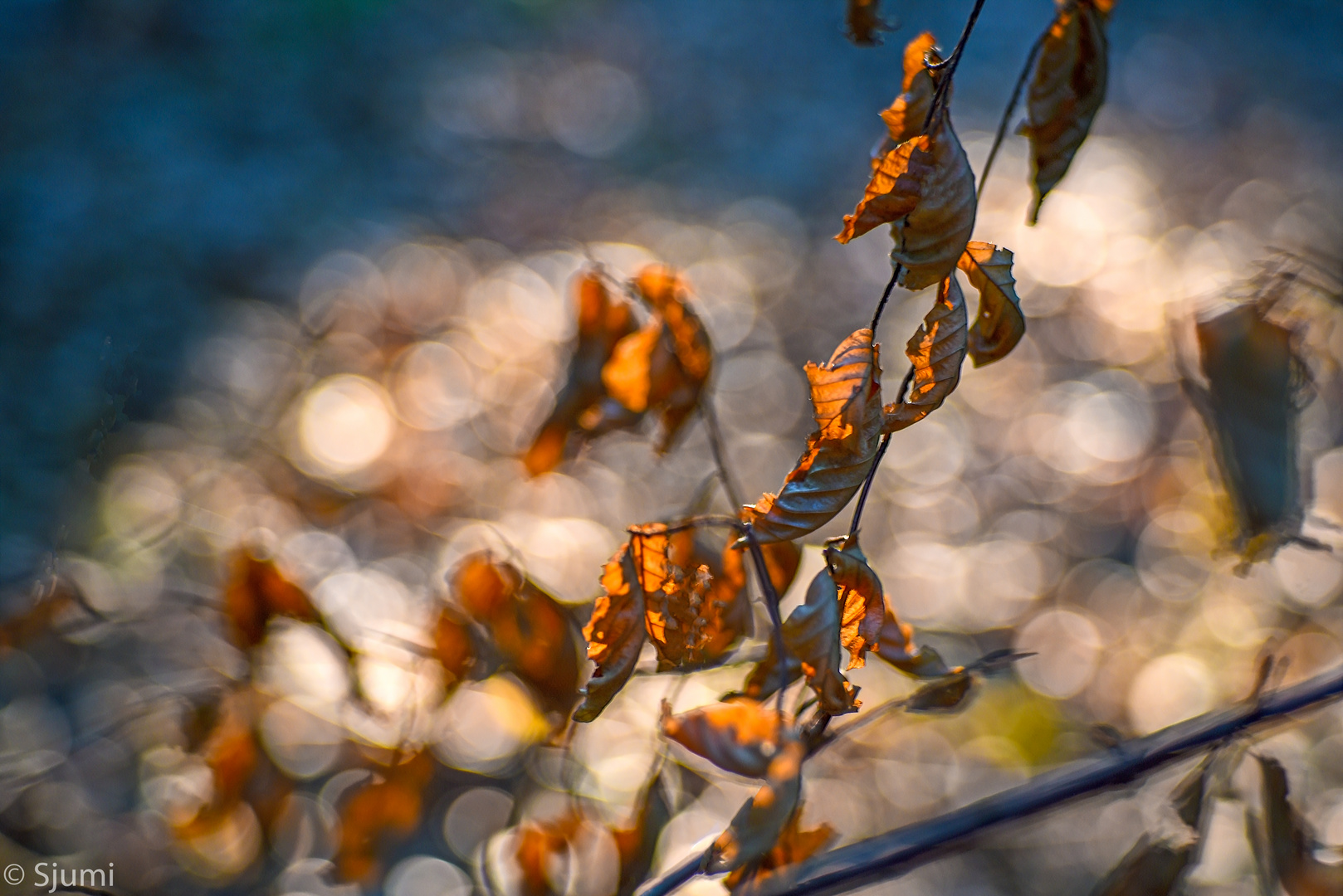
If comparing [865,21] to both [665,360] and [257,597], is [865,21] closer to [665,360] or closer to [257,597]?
[665,360]

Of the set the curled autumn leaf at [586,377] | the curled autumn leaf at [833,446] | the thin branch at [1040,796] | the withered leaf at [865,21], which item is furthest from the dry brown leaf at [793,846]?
the withered leaf at [865,21]

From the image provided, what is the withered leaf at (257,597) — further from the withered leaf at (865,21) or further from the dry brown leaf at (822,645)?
the withered leaf at (865,21)

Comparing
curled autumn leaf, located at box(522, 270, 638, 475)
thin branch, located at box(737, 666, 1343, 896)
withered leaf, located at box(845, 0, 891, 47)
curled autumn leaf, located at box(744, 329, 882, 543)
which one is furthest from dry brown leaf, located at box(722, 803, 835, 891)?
withered leaf, located at box(845, 0, 891, 47)

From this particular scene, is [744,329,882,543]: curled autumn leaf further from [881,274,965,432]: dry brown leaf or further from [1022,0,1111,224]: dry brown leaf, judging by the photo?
[1022,0,1111,224]: dry brown leaf

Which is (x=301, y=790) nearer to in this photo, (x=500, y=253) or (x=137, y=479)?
(x=137, y=479)

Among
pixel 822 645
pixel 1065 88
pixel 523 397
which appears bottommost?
pixel 822 645

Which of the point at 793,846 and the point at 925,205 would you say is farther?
the point at 793,846

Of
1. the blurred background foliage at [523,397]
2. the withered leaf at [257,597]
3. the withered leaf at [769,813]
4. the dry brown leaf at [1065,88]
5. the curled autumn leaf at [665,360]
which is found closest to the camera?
the withered leaf at [769,813]

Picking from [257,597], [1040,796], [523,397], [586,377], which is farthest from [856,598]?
[523,397]
